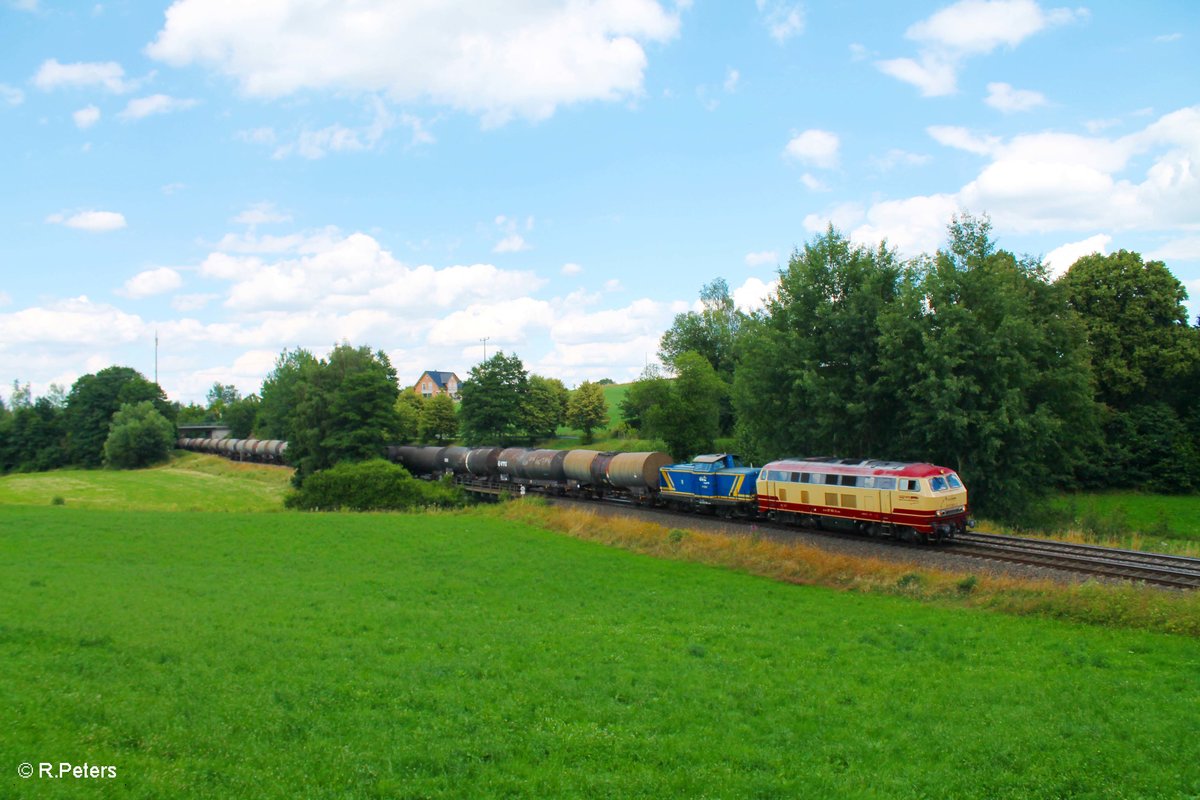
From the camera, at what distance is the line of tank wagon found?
25281mm

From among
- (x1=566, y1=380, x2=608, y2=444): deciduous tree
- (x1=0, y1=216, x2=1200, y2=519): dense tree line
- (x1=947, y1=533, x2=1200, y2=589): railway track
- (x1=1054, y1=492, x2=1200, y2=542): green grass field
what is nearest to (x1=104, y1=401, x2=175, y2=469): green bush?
(x1=0, y1=216, x2=1200, y2=519): dense tree line

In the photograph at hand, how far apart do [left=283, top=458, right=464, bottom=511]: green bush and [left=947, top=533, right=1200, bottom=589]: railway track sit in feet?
109

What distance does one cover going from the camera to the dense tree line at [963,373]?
32.1 metres

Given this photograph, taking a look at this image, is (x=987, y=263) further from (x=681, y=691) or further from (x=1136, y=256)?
(x=681, y=691)

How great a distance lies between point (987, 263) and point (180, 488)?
75.8 m

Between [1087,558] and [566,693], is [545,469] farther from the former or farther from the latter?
[566,693]

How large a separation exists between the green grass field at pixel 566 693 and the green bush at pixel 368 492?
27.5 metres

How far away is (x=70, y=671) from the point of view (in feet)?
35.4

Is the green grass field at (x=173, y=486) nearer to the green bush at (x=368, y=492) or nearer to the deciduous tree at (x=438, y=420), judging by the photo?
the green bush at (x=368, y=492)

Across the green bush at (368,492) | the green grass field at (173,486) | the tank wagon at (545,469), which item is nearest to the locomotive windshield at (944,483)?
the tank wagon at (545,469)

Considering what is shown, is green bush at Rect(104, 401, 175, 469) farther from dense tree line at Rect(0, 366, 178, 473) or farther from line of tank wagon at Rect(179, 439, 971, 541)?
line of tank wagon at Rect(179, 439, 971, 541)

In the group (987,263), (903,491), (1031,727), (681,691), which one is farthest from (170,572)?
(987,263)

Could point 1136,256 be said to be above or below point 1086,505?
above

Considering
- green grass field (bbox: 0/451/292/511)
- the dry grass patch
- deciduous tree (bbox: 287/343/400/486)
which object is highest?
deciduous tree (bbox: 287/343/400/486)
